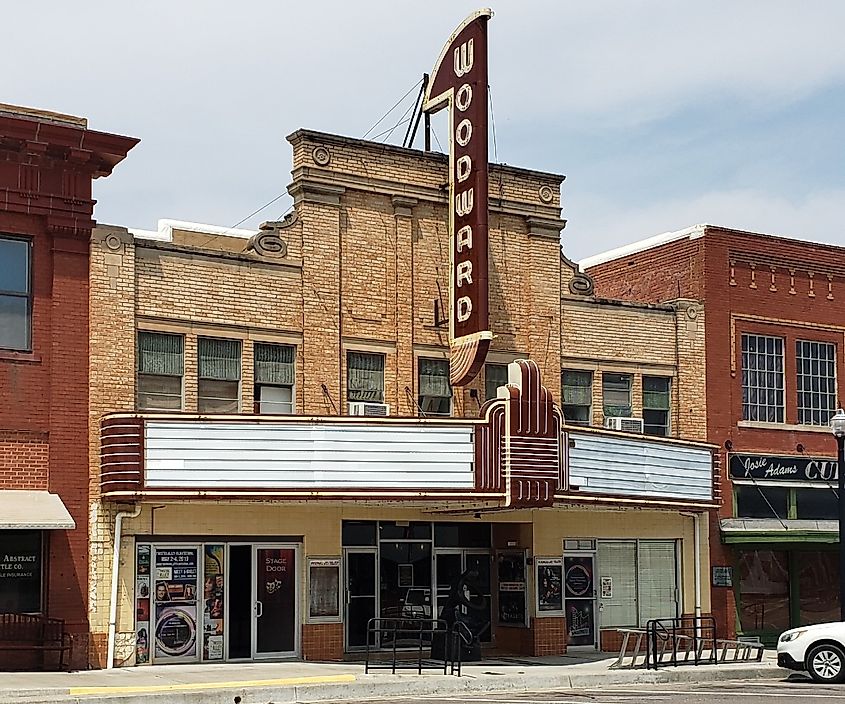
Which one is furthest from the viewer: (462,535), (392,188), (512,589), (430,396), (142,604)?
(512,589)

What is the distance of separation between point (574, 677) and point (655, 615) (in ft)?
23.9

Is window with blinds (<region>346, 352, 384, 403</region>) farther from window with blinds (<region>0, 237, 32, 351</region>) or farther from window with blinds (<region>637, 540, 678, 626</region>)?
window with blinds (<region>637, 540, 678, 626</region>)

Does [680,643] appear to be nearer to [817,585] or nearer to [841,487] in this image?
[817,585]

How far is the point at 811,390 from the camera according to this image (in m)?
33.5

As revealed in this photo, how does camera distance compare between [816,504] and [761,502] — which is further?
[816,504]

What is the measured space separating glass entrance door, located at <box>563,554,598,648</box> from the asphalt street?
5583mm

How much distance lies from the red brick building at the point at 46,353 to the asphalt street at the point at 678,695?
21.2 feet

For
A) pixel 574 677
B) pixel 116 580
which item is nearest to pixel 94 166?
pixel 116 580

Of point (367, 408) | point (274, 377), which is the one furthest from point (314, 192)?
point (367, 408)

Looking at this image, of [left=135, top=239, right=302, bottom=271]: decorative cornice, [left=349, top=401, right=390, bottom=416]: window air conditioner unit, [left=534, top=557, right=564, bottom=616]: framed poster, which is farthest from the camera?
[left=534, top=557, right=564, bottom=616]: framed poster

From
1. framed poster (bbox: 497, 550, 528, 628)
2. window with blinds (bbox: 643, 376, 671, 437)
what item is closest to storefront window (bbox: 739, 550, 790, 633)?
window with blinds (bbox: 643, 376, 671, 437)

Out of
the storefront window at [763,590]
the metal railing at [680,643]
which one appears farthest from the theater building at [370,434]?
the storefront window at [763,590]

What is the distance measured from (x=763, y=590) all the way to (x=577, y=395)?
22.6 feet

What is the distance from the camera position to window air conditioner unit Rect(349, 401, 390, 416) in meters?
26.3
